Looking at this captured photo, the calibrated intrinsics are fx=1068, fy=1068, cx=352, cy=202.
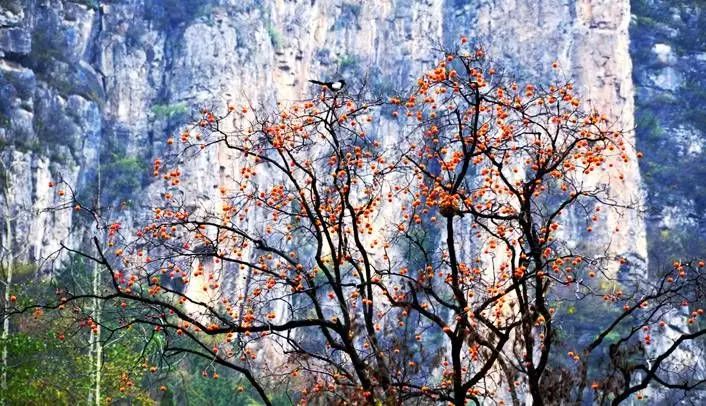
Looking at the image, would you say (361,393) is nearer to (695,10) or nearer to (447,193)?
(447,193)

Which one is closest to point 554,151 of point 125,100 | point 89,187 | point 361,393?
point 361,393

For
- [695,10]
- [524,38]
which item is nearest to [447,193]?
[524,38]

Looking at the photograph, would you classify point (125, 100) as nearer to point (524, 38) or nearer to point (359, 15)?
point (359, 15)

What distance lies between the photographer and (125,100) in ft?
124

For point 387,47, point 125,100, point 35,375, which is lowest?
point 35,375

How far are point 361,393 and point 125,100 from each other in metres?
31.9

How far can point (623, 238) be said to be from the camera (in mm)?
38406

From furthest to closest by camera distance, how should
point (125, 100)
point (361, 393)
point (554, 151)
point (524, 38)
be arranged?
point (524, 38), point (125, 100), point (554, 151), point (361, 393)

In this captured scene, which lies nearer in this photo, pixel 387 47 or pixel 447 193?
pixel 447 193

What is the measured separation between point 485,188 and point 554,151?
2.25ft

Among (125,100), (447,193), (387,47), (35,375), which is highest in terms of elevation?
(387,47)

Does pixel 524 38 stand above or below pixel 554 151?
above

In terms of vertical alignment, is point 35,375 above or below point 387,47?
below

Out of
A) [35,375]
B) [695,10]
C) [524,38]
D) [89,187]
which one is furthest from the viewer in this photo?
[695,10]
